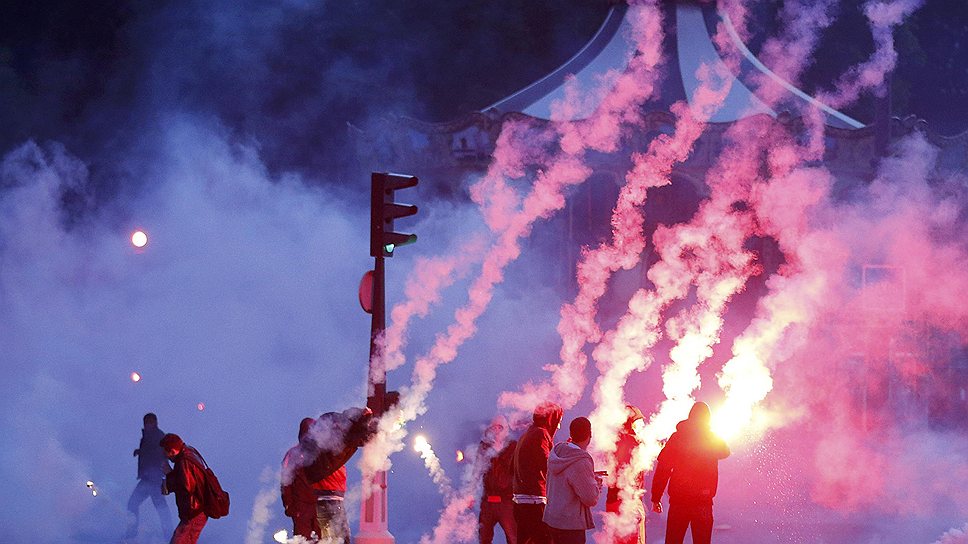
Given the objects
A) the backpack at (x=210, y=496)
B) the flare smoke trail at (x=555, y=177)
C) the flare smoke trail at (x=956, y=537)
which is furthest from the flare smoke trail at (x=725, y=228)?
the backpack at (x=210, y=496)

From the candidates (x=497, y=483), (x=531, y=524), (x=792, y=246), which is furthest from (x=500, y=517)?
(x=792, y=246)

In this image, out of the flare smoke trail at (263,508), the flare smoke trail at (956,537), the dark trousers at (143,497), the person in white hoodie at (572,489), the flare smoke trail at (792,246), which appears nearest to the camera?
the person in white hoodie at (572,489)

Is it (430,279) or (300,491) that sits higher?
(430,279)

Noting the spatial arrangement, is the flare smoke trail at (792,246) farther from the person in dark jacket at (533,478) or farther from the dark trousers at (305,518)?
the dark trousers at (305,518)

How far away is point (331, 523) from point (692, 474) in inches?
112

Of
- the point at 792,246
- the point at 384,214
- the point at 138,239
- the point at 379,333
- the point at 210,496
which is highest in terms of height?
the point at 792,246

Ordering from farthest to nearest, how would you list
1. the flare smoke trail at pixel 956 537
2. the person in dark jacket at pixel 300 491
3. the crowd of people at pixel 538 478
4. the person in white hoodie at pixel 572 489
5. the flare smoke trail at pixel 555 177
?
the flare smoke trail at pixel 555 177
the flare smoke trail at pixel 956 537
the person in dark jacket at pixel 300 491
the crowd of people at pixel 538 478
the person in white hoodie at pixel 572 489

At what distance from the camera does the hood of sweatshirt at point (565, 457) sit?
320 inches

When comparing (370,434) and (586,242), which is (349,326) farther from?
(370,434)

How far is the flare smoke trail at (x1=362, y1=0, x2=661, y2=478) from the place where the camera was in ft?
65.0

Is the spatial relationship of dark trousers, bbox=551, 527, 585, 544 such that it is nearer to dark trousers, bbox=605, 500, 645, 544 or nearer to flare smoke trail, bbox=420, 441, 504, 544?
dark trousers, bbox=605, 500, 645, 544

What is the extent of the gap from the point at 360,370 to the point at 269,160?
429 cm

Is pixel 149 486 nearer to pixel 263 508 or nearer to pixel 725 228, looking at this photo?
pixel 263 508

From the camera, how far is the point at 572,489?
8180mm
